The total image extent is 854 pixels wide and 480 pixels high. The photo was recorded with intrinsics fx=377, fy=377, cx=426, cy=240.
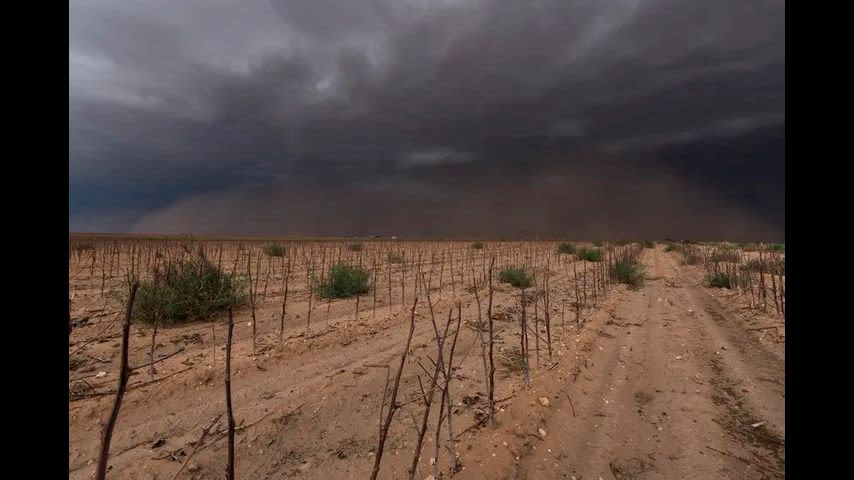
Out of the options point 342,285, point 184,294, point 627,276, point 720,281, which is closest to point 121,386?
point 184,294

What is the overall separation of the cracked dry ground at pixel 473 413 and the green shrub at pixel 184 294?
0.81 meters

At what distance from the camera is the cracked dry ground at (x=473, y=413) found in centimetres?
274

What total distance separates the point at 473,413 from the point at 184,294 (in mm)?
5934

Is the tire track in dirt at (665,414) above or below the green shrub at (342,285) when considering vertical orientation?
below

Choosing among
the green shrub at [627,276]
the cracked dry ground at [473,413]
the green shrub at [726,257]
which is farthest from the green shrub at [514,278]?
the green shrub at [726,257]

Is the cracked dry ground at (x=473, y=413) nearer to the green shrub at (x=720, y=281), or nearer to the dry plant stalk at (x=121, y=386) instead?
the dry plant stalk at (x=121, y=386)

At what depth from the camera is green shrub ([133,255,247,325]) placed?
6.52 m

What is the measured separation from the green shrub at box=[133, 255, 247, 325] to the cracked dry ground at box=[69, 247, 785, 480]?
0.81 m

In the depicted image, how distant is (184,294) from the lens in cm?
682

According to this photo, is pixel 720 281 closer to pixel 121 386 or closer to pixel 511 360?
pixel 511 360

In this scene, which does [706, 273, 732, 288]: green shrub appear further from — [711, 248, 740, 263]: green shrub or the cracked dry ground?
the cracked dry ground

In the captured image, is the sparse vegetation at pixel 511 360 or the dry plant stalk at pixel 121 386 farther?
the sparse vegetation at pixel 511 360

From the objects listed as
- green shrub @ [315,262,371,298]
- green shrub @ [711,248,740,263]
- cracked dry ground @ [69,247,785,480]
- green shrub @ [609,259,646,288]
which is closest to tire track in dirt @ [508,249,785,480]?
cracked dry ground @ [69,247,785,480]
